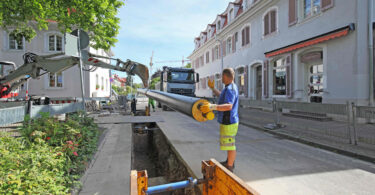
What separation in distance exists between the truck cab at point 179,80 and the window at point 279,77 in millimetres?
5595

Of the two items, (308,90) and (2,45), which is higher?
(2,45)

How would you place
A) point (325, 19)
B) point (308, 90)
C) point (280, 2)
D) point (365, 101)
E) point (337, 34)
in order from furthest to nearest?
point (280, 2), point (308, 90), point (325, 19), point (337, 34), point (365, 101)

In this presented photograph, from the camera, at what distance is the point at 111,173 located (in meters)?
3.15

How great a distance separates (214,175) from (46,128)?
10.1 feet

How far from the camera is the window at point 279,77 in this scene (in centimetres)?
1214

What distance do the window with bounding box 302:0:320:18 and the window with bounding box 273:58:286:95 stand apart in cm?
277


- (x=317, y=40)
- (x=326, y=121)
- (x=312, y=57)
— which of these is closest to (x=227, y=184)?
(x=326, y=121)

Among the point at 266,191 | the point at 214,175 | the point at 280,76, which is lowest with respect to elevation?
the point at 266,191

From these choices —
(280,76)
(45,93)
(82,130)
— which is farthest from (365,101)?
(45,93)

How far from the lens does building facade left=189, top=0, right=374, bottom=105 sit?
791cm

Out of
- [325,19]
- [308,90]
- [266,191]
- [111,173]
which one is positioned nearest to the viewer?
[266,191]

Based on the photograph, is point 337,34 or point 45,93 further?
point 45,93

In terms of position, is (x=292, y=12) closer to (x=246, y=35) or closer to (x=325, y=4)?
(x=325, y=4)

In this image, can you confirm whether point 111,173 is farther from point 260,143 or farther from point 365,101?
point 365,101
